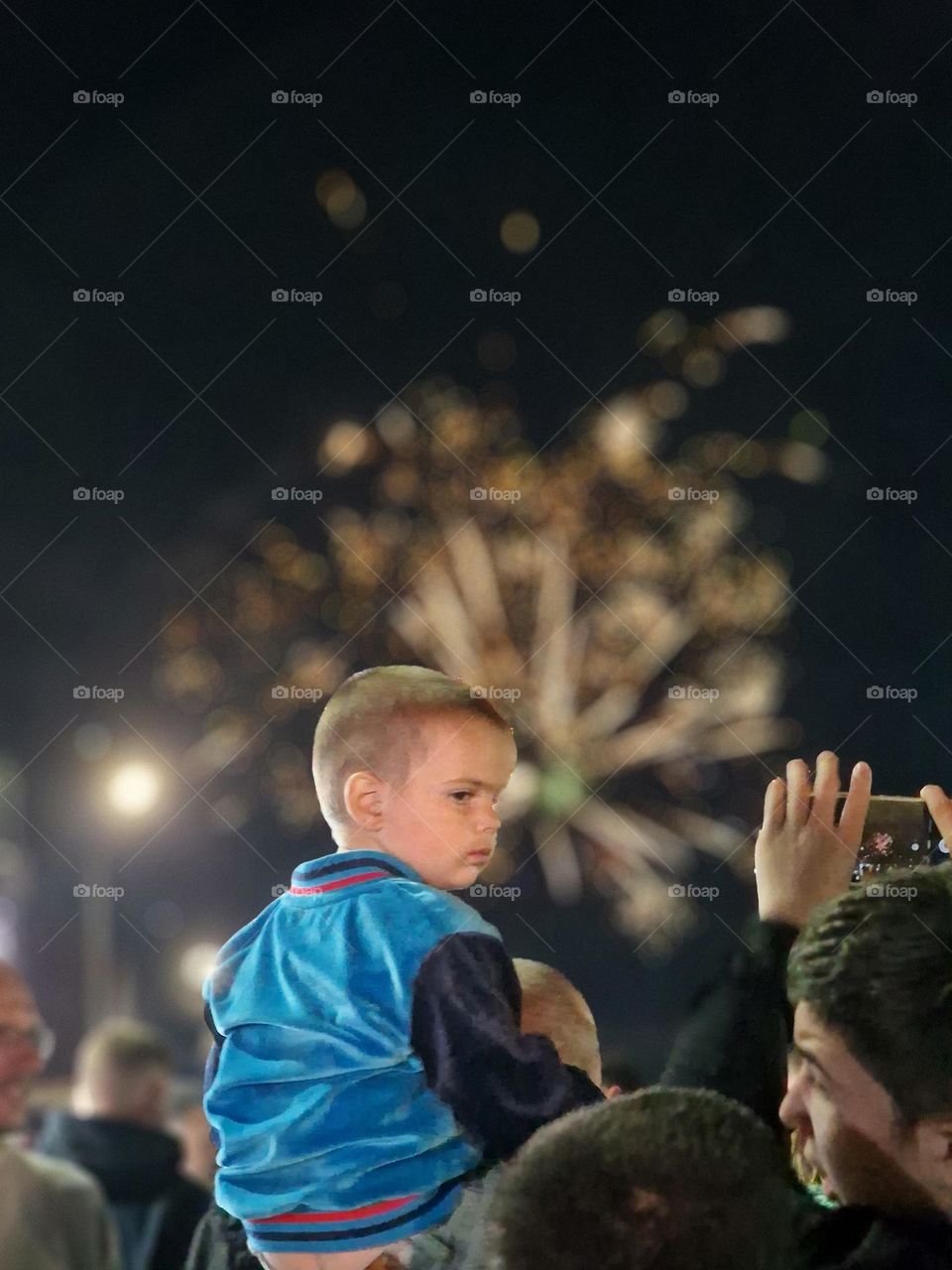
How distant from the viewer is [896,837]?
1594 millimetres

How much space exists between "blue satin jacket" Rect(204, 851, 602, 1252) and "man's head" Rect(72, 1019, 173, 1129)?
0.19 meters

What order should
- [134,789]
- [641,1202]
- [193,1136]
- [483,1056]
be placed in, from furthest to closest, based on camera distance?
[134,789] < [193,1136] < [483,1056] < [641,1202]

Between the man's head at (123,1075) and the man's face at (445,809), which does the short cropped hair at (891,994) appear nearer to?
the man's face at (445,809)

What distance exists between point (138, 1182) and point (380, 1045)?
0.44 m

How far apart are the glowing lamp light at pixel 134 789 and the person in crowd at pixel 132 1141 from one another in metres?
0.26

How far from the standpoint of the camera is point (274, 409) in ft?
5.74

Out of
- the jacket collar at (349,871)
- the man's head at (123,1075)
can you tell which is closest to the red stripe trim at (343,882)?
the jacket collar at (349,871)

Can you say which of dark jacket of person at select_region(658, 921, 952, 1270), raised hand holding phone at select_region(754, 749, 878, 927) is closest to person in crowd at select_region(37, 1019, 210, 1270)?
dark jacket of person at select_region(658, 921, 952, 1270)

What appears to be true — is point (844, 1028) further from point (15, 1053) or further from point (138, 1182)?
point (15, 1053)

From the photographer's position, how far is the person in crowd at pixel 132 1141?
1.61 metres

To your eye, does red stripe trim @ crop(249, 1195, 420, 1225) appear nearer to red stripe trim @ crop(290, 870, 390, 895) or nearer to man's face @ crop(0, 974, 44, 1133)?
red stripe trim @ crop(290, 870, 390, 895)

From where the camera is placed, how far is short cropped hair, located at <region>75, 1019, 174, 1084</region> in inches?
64.5

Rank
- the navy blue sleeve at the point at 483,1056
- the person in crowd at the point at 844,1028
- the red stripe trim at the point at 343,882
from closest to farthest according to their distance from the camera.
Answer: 1. the person in crowd at the point at 844,1028
2. the navy blue sleeve at the point at 483,1056
3. the red stripe trim at the point at 343,882

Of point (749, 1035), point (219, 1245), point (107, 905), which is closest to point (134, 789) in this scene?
point (107, 905)
